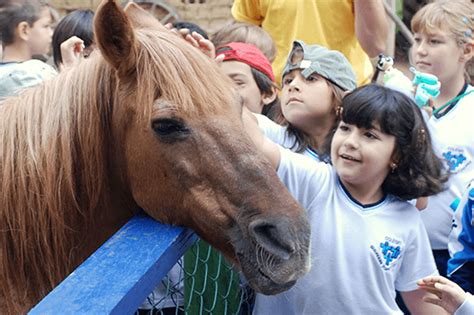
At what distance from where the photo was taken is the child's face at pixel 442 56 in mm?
3830

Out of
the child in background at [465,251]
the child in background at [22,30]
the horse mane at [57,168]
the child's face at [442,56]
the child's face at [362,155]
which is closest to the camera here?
the horse mane at [57,168]

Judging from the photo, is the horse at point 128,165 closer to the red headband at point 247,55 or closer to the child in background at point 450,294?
the child in background at point 450,294

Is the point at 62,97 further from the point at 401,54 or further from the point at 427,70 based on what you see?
the point at 401,54

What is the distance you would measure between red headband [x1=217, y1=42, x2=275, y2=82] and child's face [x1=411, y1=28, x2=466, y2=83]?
2.93ft

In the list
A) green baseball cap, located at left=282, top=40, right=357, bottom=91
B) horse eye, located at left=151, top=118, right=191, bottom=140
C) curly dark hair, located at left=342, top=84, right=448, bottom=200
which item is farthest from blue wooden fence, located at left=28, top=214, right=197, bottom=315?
green baseball cap, located at left=282, top=40, right=357, bottom=91

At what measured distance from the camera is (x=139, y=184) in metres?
2.26

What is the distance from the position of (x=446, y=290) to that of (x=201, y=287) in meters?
0.94

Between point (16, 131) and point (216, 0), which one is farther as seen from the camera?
point (216, 0)

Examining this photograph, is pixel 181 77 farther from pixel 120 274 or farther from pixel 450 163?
pixel 450 163

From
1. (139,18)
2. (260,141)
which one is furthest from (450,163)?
(139,18)

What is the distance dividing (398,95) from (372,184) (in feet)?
1.32

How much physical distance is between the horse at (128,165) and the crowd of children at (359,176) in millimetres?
275

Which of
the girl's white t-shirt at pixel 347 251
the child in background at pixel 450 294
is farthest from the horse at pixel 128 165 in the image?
the child in background at pixel 450 294

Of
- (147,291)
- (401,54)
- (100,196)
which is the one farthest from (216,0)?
(147,291)
